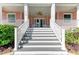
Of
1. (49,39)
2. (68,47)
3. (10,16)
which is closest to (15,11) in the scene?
(10,16)

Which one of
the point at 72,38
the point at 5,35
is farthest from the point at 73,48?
the point at 5,35

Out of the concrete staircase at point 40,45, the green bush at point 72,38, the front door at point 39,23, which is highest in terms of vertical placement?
the front door at point 39,23

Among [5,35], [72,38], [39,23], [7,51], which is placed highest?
[39,23]

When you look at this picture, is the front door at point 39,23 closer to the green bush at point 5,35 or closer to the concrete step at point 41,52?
the green bush at point 5,35

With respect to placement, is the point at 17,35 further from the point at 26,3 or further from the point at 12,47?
the point at 26,3

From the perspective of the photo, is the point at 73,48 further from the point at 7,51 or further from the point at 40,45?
the point at 7,51

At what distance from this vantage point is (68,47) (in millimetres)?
13148

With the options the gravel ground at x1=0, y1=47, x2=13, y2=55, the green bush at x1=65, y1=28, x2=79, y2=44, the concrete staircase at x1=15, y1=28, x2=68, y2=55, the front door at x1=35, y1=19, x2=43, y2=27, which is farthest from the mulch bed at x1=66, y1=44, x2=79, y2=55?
the front door at x1=35, y1=19, x2=43, y2=27

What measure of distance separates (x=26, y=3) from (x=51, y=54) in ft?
35.5

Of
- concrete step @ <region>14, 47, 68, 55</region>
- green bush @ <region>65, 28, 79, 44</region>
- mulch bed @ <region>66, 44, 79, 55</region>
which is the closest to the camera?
concrete step @ <region>14, 47, 68, 55</region>

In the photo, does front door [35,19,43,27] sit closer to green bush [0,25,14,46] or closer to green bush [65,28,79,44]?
green bush [65,28,79,44]

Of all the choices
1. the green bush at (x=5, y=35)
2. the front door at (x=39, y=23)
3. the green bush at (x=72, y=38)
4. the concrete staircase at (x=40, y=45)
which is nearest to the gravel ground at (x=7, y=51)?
the green bush at (x=5, y=35)
